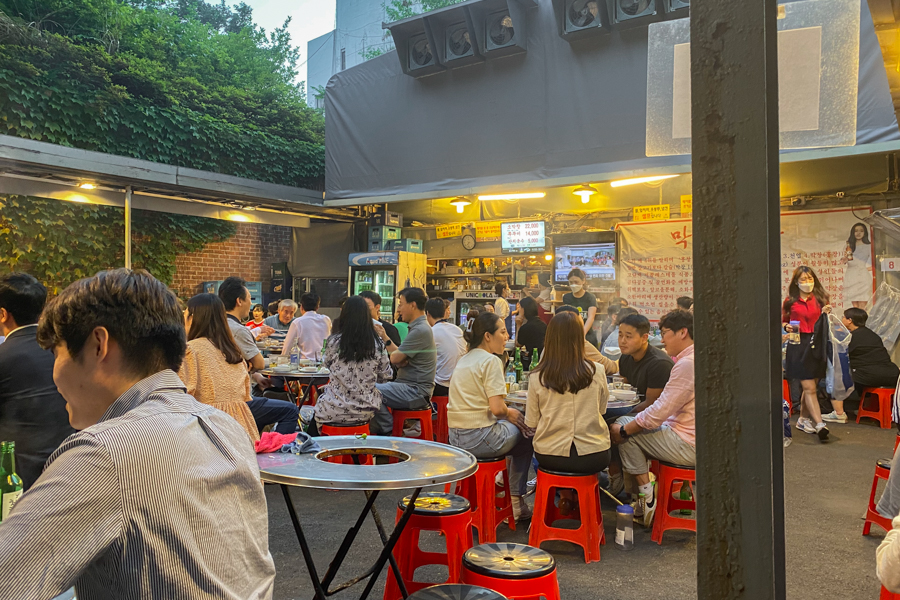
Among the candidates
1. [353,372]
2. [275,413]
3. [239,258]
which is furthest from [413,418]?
[239,258]

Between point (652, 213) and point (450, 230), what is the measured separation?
390 centimetres

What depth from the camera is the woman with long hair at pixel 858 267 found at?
27.6 ft

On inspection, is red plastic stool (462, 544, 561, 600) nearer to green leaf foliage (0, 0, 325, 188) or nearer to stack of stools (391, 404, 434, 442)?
stack of stools (391, 404, 434, 442)

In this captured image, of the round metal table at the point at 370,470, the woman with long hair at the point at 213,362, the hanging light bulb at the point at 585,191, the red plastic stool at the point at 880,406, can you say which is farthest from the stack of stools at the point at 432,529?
the red plastic stool at the point at 880,406

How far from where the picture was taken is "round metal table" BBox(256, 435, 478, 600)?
7.56ft

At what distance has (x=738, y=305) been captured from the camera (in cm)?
124

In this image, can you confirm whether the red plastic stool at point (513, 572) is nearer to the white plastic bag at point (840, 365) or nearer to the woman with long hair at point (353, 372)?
the woman with long hair at point (353, 372)

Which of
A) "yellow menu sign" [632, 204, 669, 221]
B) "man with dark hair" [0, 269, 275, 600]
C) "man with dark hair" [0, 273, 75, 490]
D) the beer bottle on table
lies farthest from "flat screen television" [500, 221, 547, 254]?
"man with dark hair" [0, 269, 275, 600]

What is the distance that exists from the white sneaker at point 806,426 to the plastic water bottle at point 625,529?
4557mm

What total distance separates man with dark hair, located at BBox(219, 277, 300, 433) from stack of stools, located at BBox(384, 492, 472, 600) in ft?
6.93

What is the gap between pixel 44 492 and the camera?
0.97m

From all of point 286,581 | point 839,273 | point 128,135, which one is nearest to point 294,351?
point 286,581

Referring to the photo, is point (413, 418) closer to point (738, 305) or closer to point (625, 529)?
point (625, 529)

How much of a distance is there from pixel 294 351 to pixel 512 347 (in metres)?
3.57
